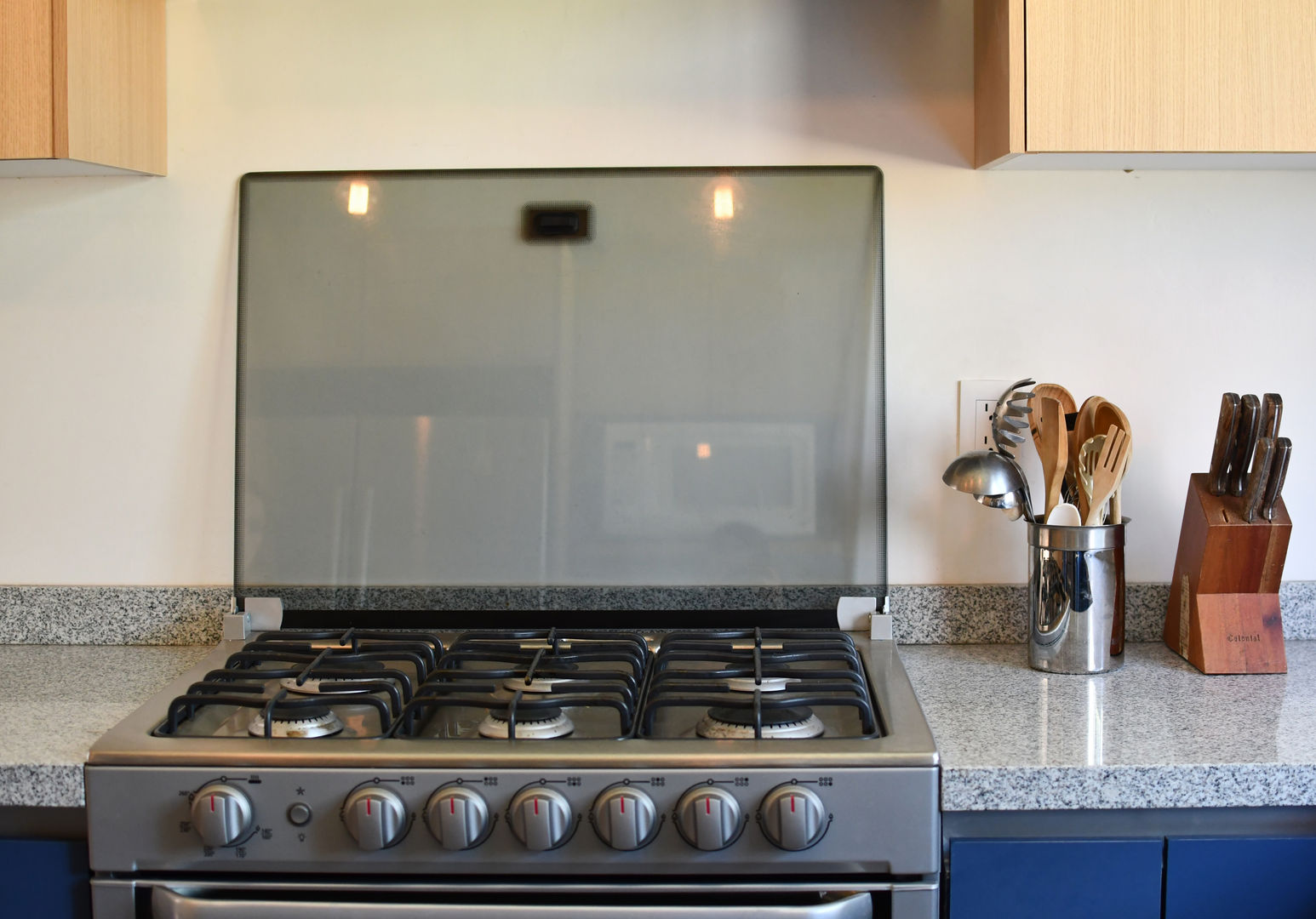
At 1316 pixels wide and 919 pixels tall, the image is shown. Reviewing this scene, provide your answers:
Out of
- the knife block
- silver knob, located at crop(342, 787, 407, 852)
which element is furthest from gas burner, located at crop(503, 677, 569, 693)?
the knife block

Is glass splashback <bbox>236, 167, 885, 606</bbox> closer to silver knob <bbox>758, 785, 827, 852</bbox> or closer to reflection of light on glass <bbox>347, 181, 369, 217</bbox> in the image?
reflection of light on glass <bbox>347, 181, 369, 217</bbox>

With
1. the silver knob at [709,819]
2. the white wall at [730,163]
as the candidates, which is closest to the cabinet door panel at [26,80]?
the white wall at [730,163]

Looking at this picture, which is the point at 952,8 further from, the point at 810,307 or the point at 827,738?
the point at 827,738

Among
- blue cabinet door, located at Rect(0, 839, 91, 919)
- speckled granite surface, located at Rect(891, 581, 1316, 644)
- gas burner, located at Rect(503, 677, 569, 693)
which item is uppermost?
speckled granite surface, located at Rect(891, 581, 1316, 644)

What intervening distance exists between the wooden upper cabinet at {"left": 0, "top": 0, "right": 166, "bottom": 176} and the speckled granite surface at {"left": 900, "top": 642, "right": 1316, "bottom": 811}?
1287 mm

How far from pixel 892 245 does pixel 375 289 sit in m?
0.76

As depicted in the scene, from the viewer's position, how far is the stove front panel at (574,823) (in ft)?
3.51

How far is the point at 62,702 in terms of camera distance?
1.32 meters

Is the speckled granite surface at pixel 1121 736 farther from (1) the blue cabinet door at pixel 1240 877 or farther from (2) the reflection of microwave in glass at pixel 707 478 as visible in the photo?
(2) the reflection of microwave in glass at pixel 707 478

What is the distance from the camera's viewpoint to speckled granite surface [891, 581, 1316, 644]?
1583 millimetres

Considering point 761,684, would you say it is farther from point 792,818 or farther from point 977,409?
point 977,409

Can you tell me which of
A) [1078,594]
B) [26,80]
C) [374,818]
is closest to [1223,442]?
[1078,594]

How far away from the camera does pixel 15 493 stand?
1.64m

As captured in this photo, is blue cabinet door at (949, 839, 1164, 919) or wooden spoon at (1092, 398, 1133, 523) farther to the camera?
wooden spoon at (1092, 398, 1133, 523)
